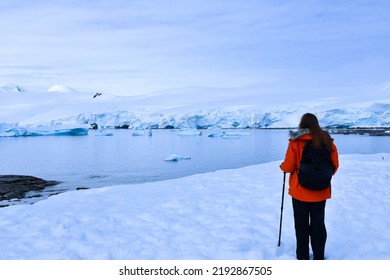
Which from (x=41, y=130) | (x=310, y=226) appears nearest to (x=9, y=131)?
(x=41, y=130)

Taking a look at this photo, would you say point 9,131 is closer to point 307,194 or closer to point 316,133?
point 307,194

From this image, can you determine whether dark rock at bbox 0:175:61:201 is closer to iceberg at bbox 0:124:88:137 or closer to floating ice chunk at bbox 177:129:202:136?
floating ice chunk at bbox 177:129:202:136

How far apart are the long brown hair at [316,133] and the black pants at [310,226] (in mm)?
689

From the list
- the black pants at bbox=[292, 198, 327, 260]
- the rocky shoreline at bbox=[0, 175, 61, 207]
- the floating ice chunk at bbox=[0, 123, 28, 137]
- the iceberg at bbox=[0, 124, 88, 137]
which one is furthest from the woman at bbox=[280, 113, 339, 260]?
the floating ice chunk at bbox=[0, 123, 28, 137]

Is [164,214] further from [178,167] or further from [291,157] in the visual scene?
[178,167]

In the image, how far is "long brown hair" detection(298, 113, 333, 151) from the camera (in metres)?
4.10

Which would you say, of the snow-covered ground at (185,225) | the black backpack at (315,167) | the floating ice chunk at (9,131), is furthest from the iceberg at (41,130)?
the black backpack at (315,167)

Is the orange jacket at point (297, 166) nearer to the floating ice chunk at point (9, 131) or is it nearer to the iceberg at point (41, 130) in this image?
the iceberg at point (41, 130)

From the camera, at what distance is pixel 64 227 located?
19.0ft

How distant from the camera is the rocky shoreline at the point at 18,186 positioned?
1583 cm

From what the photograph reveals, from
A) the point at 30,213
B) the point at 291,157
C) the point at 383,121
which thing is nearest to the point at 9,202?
the point at 30,213

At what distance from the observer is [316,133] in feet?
13.5

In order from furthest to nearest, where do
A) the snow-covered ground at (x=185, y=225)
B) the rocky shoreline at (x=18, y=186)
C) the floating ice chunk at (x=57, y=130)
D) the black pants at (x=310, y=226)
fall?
the floating ice chunk at (x=57, y=130)
the rocky shoreline at (x=18, y=186)
the snow-covered ground at (x=185, y=225)
the black pants at (x=310, y=226)

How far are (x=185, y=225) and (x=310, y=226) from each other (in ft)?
6.76
